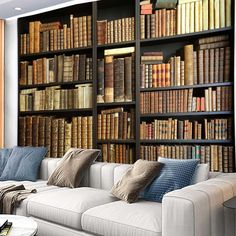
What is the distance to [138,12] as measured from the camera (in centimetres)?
378

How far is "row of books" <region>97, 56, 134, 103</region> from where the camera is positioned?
152 inches

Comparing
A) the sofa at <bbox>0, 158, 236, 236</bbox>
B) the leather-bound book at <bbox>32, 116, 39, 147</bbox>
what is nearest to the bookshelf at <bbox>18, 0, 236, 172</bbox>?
the leather-bound book at <bbox>32, 116, 39, 147</bbox>

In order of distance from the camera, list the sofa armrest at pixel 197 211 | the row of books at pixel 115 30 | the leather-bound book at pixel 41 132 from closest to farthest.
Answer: the sofa armrest at pixel 197 211, the row of books at pixel 115 30, the leather-bound book at pixel 41 132

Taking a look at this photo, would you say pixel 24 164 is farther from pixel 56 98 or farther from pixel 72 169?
pixel 56 98

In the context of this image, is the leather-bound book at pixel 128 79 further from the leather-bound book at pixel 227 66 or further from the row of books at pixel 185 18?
the leather-bound book at pixel 227 66

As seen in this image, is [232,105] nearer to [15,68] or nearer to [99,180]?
[99,180]

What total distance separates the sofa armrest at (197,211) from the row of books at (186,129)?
112cm

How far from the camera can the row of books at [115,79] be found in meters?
3.86

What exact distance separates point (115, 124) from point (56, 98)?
36.2 inches

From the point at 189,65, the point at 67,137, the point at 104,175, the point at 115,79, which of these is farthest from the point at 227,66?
the point at 67,137

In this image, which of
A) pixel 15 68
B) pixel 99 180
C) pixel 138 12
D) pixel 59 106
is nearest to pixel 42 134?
pixel 59 106

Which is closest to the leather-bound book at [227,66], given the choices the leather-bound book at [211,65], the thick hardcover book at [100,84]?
the leather-bound book at [211,65]

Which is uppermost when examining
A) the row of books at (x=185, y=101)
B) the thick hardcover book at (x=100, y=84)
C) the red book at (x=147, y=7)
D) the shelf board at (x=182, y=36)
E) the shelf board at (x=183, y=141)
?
the red book at (x=147, y=7)

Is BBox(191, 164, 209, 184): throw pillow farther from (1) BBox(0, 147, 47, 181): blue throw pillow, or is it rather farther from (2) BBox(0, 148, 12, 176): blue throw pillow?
(2) BBox(0, 148, 12, 176): blue throw pillow
